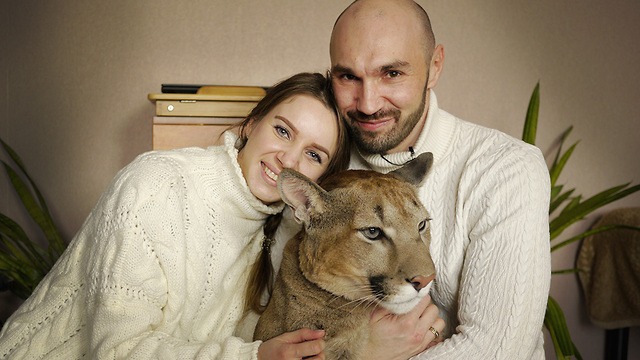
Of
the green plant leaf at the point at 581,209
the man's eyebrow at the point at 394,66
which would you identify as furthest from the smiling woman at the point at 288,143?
the green plant leaf at the point at 581,209

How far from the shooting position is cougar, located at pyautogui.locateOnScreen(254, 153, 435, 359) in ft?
5.79

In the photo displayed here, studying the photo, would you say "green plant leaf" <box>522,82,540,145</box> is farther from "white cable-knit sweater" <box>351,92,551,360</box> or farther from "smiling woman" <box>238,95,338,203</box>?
"smiling woman" <box>238,95,338,203</box>

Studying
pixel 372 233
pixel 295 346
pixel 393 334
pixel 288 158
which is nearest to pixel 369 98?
pixel 288 158

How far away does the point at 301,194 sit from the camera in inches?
76.8

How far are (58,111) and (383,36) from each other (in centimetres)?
354

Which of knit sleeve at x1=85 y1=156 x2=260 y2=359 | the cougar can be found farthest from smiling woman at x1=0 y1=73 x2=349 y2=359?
the cougar

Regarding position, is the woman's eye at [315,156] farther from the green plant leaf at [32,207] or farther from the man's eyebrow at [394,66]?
the green plant leaf at [32,207]

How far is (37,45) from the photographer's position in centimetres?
441

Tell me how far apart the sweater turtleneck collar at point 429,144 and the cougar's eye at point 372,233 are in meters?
0.83

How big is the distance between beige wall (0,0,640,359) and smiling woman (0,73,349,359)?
2.14 meters

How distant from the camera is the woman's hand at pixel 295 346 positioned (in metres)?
1.79

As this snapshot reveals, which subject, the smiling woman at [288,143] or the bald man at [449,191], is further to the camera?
the smiling woman at [288,143]

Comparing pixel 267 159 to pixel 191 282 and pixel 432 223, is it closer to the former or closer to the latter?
pixel 191 282

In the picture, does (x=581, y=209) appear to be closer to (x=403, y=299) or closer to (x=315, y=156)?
(x=315, y=156)
